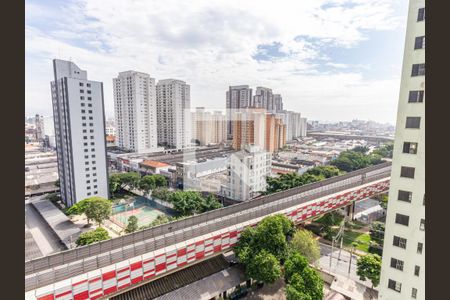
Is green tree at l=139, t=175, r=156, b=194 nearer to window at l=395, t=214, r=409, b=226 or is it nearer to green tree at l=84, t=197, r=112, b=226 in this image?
green tree at l=84, t=197, r=112, b=226

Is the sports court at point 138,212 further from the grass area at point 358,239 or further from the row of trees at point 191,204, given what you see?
the grass area at point 358,239

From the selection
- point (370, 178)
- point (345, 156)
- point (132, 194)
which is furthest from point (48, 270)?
point (345, 156)

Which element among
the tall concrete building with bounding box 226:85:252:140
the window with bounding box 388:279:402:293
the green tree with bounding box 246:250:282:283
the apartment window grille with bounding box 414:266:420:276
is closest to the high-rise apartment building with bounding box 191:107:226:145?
the tall concrete building with bounding box 226:85:252:140

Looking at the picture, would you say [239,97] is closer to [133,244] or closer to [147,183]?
[147,183]

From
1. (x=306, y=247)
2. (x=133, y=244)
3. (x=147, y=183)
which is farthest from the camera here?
(x=147, y=183)

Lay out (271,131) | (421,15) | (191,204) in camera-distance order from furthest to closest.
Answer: (271,131) → (191,204) → (421,15)

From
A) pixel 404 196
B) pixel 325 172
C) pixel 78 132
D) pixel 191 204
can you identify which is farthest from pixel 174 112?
pixel 404 196

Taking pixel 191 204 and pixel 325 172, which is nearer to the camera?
pixel 191 204

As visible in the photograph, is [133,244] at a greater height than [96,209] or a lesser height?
greater
